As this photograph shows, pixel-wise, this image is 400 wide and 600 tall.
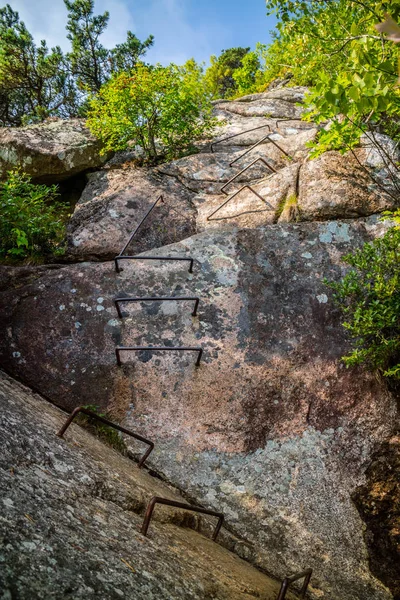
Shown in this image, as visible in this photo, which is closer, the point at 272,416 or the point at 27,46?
the point at 272,416

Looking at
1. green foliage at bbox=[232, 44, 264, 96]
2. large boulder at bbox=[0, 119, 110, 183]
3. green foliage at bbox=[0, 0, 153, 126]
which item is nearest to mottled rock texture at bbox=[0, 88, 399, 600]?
large boulder at bbox=[0, 119, 110, 183]

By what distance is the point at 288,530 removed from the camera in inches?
168

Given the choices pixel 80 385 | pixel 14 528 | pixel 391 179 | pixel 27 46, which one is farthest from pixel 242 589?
pixel 27 46

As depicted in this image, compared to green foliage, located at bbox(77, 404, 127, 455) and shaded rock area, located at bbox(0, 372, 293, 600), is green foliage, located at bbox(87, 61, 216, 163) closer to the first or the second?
green foliage, located at bbox(77, 404, 127, 455)

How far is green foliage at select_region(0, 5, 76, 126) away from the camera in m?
13.2

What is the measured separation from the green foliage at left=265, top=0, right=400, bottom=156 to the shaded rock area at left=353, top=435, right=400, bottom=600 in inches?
151

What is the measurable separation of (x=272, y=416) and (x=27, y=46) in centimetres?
1466

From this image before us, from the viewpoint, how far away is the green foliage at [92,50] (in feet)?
50.4

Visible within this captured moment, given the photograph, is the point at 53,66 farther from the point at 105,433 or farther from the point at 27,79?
the point at 105,433

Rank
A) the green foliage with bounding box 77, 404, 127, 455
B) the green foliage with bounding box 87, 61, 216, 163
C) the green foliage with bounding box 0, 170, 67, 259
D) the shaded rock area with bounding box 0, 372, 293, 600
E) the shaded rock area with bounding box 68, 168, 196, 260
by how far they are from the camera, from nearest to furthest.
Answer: the shaded rock area with bounding box 0, 372, 293, 600 < the green foliage with bounding box 77, 404, 127, 455 < the green foliage with bounding box 0, 170, 67, 259 < the shaded rock area with bounding box 68, 168, 196, 260 < the green foliage with bounding box 87, 61, 216, 163

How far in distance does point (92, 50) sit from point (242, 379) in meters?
15.9

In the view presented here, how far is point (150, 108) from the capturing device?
914cm

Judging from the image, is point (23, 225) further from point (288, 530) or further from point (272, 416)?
point (288, 530)

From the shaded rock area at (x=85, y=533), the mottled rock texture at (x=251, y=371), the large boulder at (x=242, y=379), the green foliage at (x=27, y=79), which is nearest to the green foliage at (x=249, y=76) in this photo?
the green foliage at (x=27, y=79)
